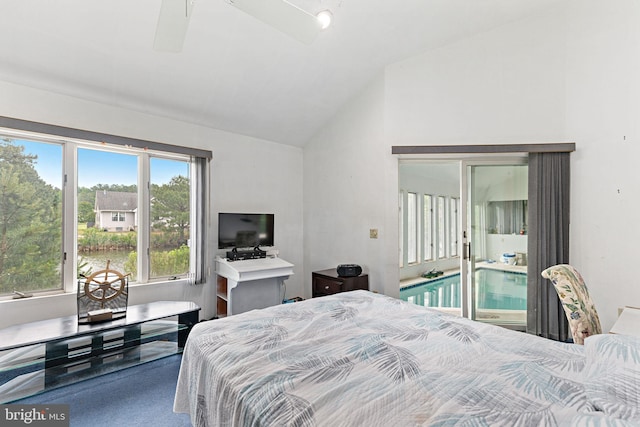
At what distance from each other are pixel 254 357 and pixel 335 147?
3316mm

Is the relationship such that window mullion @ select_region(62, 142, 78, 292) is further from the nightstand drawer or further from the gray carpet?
the nightstand drawer

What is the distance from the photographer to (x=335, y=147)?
4.20 m

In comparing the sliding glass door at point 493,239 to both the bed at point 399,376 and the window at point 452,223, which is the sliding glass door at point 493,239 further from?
the window at point 452,223

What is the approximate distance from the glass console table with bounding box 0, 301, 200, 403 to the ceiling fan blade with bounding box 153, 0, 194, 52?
2209mm

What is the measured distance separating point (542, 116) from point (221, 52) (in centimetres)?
331

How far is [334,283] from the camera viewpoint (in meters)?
3.43

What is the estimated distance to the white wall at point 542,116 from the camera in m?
2.80

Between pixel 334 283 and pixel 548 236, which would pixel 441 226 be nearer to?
pixel 548 236

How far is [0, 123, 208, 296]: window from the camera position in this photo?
265 centimetres

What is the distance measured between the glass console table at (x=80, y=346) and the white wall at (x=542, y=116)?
7.31 ft

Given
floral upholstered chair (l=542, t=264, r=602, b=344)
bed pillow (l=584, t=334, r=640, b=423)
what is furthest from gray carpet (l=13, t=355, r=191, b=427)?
floral upholstered chair (l=542, t=264, r=602, b=344)

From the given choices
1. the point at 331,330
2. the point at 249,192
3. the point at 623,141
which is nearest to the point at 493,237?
the point at 623,141

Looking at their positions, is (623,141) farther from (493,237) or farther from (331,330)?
(331,330)

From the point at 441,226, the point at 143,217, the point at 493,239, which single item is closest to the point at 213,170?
the point at 143,217
